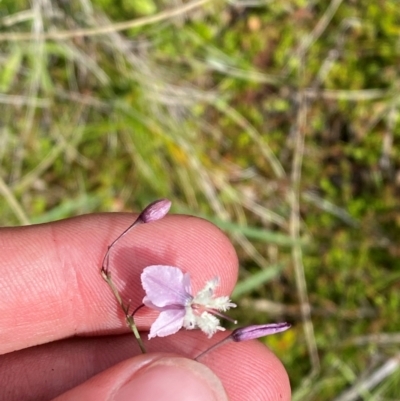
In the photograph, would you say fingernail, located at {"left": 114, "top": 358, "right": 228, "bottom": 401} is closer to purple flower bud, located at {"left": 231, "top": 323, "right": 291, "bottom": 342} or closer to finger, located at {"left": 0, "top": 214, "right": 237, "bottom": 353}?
purple flower bud, located at {"left": 231, "top": 323, "right": 291, "bottom": 342}

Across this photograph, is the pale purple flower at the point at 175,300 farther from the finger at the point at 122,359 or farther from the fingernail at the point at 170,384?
the finger at the point at 122,359

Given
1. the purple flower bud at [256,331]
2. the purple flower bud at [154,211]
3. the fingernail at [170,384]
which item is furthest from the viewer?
the purple flower bud at [154,211]

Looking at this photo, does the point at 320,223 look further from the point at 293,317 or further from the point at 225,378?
the point at 225,378

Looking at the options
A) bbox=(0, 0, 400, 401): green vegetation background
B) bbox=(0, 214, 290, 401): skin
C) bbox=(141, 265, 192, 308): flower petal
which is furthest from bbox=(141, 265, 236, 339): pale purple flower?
bbox=(0, 0, 400, 401): green vegetation background

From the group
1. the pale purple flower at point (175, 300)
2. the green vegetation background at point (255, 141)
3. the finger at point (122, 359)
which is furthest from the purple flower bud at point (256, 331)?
the green vegetation background at point (255, 141)

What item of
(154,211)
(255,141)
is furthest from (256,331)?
(255,141)

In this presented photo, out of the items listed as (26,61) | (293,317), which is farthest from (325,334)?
(26,61)

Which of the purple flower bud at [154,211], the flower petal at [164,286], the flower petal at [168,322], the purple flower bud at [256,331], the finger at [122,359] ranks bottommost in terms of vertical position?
the finger at [122,359]
